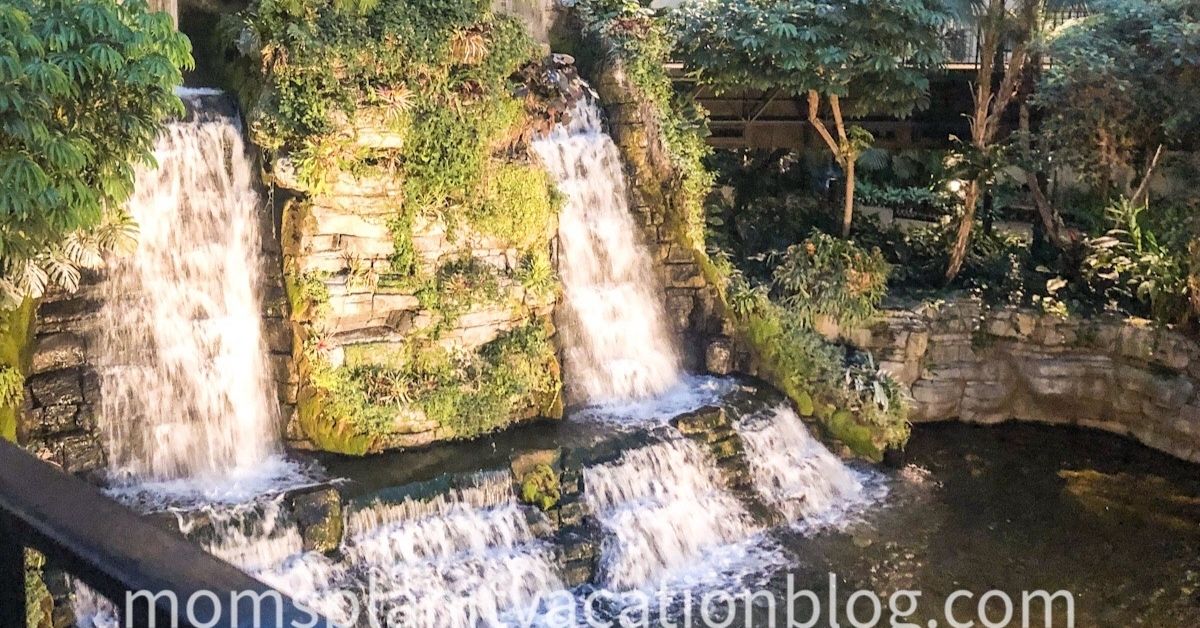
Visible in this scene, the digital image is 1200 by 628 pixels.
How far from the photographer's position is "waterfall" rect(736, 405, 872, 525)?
9.88 m

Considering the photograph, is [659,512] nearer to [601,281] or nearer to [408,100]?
[601,281]

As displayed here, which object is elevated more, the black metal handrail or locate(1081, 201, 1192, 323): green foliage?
the black metal handrail

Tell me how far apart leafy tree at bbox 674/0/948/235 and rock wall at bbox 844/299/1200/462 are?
2733 millimetres

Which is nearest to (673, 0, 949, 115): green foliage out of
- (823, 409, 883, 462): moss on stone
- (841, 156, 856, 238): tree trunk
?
(841, 156, 856, 238): tree trunk

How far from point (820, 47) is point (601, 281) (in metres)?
3.76

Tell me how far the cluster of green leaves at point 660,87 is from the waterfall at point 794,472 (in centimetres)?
268

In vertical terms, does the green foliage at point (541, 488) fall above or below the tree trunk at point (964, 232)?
below

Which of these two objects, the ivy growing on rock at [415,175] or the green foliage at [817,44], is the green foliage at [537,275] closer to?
the ivy growing on rock at [415,175]

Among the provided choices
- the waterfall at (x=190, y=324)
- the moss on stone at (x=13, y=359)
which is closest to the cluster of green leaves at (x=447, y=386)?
the waterfall at (x=190, y=324)

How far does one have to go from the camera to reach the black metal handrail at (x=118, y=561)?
4.17ft

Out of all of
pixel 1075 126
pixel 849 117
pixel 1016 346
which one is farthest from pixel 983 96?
pixel 1016 346

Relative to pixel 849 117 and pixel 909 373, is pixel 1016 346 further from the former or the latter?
pixel 849 117

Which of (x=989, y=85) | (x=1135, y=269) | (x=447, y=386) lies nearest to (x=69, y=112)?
(x=447, y=386)

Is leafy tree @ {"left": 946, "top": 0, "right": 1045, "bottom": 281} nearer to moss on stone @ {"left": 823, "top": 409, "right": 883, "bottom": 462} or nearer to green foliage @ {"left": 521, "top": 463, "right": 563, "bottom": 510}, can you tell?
moss on stone @ {"left": 823, "top": 409, "right": 883, "bottom": 462}
